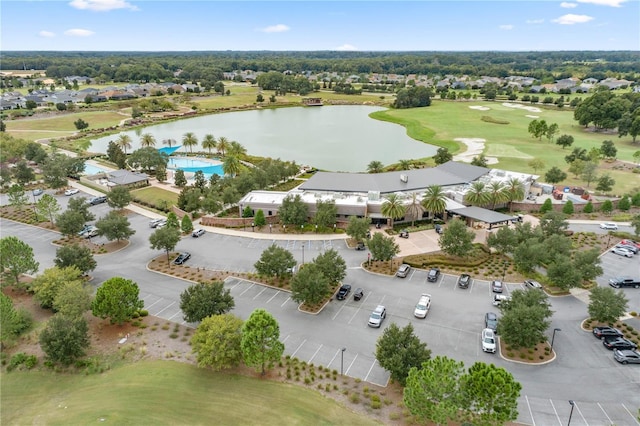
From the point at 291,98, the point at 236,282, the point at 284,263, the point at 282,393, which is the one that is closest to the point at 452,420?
the point at 282,393

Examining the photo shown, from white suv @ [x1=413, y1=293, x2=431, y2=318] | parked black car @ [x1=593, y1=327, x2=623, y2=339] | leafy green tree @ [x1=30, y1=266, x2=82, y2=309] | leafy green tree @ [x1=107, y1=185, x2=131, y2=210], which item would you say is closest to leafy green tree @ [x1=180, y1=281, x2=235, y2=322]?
leafy green tree @ [x1=30, y1=266, x2=82, y2=309]

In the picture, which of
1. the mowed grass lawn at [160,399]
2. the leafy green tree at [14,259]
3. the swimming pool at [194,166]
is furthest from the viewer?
the swimming pool at [194,166]

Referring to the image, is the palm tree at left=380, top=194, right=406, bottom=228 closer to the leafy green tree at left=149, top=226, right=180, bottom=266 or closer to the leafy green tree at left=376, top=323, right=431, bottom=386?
the leafy green tree at left=149, top=226, right=180, bottom=266

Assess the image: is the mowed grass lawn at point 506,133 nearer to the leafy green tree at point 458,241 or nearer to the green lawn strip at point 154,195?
the leafy green tree at point 458,241

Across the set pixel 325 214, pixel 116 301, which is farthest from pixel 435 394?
pixel 325 214

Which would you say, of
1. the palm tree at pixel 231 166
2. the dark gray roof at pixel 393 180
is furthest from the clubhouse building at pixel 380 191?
the palm tree at pixel 231 166

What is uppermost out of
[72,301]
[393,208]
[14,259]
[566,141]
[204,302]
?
[566,141]

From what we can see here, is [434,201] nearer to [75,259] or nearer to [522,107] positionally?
[75,259]
